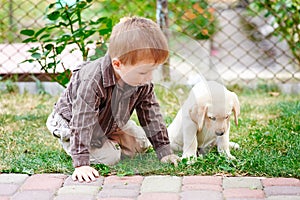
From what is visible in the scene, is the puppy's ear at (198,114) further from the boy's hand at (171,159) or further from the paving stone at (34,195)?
the paving stone at (34,195)

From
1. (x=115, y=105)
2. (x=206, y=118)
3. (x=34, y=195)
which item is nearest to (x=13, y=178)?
(x=34, y=195)

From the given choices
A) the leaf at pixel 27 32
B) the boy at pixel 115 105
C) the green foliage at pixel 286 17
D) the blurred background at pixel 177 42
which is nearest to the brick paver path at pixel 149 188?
the boy at pixel 115 105

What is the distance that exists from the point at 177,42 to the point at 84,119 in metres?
1.28

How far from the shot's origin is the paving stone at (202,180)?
9.50 ft

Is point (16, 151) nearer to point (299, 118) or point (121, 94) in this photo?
point (121, 94)

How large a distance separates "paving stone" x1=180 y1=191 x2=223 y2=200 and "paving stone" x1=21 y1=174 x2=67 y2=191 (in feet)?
1.83

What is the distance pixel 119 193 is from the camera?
9.13 ft

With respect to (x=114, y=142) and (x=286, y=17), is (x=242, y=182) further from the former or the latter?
(x=286, y=17)

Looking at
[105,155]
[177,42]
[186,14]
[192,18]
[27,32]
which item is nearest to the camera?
[105,155]

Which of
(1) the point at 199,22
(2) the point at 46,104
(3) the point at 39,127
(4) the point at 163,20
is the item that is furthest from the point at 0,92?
(1) the point at 199,22

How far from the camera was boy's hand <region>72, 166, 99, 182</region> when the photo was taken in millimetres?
2936

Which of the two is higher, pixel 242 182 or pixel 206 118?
pixel 206 118

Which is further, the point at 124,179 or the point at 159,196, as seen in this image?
the point at 124,179

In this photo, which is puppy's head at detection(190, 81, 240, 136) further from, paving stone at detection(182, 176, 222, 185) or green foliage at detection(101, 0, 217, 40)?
green foliage at detection(101, 0, 217, 40)
